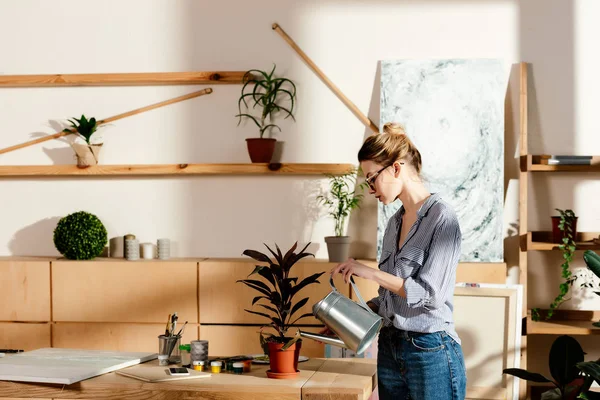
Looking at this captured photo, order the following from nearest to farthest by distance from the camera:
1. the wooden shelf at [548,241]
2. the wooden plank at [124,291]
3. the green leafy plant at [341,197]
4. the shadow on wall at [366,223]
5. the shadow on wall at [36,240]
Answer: the wooden shelf at [548,241] < the wooden plank at [124,291] < the green leafy plant at [341,197] < the shadow on wall at [366,223] < the shadow on wall at [36,240]

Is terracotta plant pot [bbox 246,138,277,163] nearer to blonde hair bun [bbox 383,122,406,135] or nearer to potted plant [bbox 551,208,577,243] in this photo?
potted plant [bbox 551,208,577,243]

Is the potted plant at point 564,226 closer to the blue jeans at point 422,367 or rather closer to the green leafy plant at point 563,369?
the green leafy plant at point 563,369

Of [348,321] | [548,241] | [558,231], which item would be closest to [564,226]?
[558,231]

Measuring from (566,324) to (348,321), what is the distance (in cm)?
209

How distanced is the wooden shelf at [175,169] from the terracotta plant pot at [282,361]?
1.97 meters

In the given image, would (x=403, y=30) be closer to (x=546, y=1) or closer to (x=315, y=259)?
(x=546, y=1)

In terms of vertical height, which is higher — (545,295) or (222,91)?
(222,91)

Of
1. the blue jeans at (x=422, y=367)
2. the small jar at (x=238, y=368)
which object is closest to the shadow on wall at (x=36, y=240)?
the small jar at (x=238, y=368)

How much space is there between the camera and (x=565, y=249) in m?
4.16

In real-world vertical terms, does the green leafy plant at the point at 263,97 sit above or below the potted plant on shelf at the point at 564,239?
above

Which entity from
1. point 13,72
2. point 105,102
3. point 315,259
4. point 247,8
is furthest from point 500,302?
point 13,72

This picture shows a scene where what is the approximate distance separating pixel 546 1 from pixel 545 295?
1.64 metres

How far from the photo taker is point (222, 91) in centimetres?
465

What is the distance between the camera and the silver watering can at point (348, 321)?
8.38 feet
